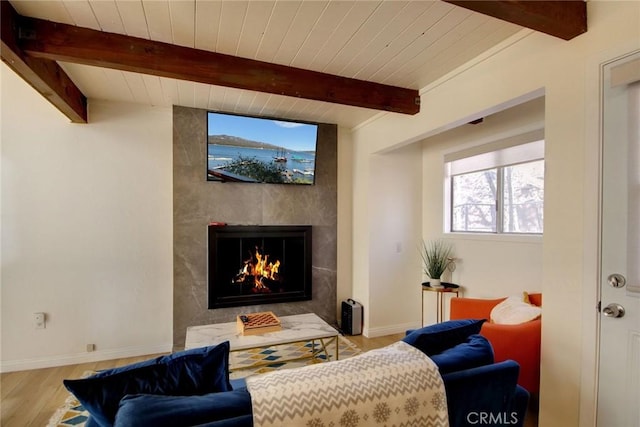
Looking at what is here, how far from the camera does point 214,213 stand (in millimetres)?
3348

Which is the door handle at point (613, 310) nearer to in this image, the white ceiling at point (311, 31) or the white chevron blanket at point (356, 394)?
the white chevron blanket at point (356, 394)

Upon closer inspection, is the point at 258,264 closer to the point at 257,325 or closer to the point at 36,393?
the point at 257,325

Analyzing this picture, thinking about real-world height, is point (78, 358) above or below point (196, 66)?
below

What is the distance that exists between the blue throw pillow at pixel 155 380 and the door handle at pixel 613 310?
1775 mm

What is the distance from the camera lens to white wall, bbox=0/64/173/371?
277 cm

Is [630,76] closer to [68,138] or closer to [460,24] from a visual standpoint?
[460,24]

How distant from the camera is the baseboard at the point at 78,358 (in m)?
2.76

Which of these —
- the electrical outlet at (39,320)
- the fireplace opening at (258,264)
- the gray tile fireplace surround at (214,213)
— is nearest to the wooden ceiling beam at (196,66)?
the gray tile fireplace surround at (214,213)

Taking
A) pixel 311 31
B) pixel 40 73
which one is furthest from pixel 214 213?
pixel 311 31

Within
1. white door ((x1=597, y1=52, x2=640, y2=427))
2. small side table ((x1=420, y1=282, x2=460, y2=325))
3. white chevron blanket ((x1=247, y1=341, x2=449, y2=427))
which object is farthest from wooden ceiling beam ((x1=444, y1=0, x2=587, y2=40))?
small side table ((x1=420, y1=282, x2=460, y2=325))

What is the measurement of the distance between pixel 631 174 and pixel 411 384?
4.66ft

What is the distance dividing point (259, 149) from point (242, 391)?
2744mm

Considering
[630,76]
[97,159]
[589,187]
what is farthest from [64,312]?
[630,76]

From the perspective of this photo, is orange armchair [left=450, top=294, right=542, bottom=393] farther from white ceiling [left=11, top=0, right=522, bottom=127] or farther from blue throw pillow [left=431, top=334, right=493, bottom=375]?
white ceiling [left=11, top=0, right=522, bottom=127]
